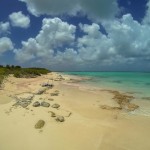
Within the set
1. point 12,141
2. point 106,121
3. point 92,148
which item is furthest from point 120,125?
point 12,141

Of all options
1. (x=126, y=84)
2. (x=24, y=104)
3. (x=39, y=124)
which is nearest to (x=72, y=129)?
(x=39, y=124)

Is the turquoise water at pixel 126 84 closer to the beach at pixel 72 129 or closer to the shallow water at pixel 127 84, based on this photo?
the shallow water at pixel 127 84

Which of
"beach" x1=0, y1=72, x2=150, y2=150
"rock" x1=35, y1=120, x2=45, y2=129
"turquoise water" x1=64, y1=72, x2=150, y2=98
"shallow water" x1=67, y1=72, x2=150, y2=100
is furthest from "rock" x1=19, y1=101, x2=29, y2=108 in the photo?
"turquoise water" x1=64, y1=72, x2=150, y2=98

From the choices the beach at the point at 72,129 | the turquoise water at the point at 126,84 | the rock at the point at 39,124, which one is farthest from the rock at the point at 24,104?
the turquoise water at the point at 126,84

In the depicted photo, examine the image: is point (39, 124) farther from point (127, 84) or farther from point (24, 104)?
point (127, 84)

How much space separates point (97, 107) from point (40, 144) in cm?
668

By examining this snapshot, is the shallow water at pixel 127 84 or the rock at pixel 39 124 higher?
the shallow water at pixel 127 84

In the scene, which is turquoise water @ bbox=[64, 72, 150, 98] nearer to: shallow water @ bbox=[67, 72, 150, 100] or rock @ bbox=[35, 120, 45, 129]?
shallow water @ bbox=[67, 72, 150, 100]

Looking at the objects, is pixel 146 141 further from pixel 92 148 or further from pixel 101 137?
pixel 92 148

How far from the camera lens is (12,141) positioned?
22.1 ft

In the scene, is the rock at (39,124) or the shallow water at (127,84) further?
the shallow water at (127,84)

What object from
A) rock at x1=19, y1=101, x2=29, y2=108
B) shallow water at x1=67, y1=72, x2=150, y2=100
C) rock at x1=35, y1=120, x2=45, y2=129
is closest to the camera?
rock at x1=35, y1=120, x2=45, y2=129

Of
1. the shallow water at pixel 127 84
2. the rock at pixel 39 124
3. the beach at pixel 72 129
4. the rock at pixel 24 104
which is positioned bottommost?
the beach at pixel 72 129

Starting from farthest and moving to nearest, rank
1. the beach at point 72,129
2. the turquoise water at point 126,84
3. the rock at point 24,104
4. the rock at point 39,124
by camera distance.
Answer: the turquoise water at point 126,84 → the rock at point 24,104 → the rock at point 39,124 → the beach at point 72,129
